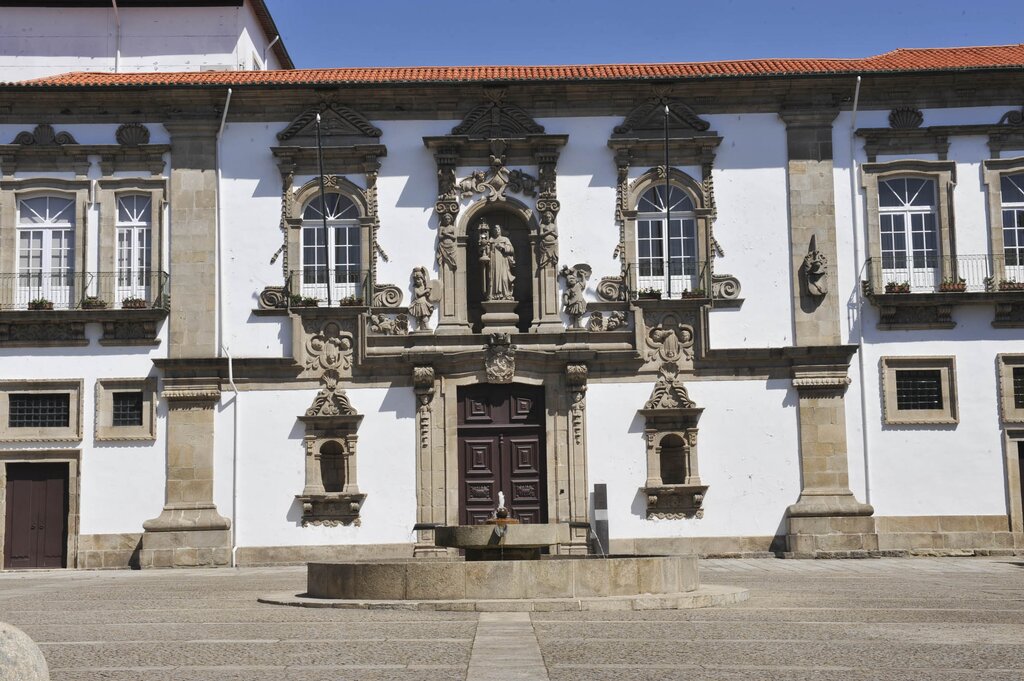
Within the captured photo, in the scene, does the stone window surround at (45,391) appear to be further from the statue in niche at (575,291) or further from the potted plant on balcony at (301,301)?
the statue in niche at (575,291)

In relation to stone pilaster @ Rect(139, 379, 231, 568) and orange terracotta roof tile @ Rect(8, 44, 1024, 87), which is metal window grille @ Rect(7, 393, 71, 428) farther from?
orange terracotta roof tile @ Rect(8, 44, 1024, 87)

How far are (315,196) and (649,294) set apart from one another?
668 cm

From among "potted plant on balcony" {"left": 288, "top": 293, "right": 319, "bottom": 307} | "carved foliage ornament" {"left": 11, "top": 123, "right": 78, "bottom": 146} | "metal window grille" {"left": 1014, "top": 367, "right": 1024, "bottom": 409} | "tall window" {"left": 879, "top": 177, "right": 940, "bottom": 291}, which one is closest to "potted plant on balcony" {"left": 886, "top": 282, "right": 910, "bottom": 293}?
"tall window" {"left": 879, "top": 177, "right": 940, "bottom": 291}

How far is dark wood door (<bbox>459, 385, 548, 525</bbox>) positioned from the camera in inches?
1006

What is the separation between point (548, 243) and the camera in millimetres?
25922

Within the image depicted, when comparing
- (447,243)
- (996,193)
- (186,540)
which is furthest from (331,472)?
(996,193)

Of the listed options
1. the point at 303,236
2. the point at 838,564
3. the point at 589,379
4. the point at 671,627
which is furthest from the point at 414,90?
the point at 671,627

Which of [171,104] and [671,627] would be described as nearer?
[671,627]

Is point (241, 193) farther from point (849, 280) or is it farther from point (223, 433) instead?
point (849, 280)

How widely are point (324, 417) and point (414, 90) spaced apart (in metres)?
6.47

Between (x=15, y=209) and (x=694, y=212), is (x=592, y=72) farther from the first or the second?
(x=15, y=209)

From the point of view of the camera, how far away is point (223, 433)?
25.5 metres

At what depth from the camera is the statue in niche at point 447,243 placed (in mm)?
25922

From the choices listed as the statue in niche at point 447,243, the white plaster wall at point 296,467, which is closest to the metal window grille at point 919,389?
the statue in niche at point 447,243
